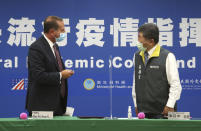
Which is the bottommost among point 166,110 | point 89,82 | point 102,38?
point 166,110

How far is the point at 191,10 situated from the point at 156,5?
45 centimetres

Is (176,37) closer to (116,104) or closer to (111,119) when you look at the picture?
(116,104)

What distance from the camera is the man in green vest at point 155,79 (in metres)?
2.52

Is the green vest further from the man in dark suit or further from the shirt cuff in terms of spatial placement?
the man in dark suit

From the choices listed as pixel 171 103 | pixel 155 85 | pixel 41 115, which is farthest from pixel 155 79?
pixel 41 115

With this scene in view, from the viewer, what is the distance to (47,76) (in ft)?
7.98

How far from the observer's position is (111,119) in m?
2.02

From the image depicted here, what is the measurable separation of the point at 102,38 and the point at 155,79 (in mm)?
2050

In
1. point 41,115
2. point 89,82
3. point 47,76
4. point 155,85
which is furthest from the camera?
point 89,82

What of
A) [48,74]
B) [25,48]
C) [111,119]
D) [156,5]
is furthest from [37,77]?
[156,5]

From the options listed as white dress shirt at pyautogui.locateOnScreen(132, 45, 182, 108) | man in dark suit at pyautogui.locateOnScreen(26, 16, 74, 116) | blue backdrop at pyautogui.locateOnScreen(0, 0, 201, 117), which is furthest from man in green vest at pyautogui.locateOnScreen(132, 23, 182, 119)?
blue backdrop at pyautogui.locateOnScreen(0, 0, 201, 117)

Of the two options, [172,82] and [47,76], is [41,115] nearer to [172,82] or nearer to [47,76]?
[47,76]

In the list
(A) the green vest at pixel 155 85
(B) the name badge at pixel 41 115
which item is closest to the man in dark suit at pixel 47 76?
(B) the name badge at pixel 41 115
